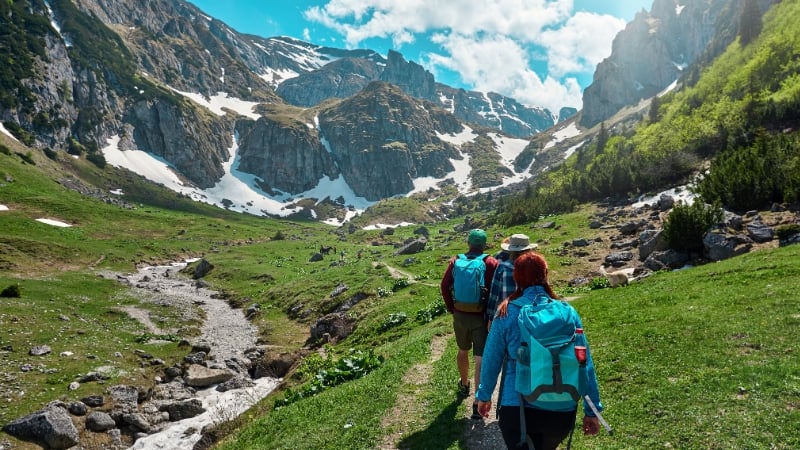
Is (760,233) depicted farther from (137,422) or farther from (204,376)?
(137,422)

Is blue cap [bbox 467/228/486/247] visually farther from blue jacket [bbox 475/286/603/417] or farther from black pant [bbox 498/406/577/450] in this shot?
black pant [bbox 498/406/577/450]

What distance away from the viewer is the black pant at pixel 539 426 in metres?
5.59

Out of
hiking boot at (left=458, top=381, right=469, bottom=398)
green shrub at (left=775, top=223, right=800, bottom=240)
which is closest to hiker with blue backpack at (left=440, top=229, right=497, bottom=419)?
hiking boot at (left=458, top=381, right=469, bottom=398)

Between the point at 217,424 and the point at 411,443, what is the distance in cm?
1344

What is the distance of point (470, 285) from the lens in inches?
444

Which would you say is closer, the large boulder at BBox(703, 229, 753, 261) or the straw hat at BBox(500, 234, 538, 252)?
the straw hat at BBox(500, 234, 538, 252)

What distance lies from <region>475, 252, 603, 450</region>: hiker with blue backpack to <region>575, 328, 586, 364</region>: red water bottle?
1cm

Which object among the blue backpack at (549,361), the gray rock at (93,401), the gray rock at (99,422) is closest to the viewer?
the blue backpack at (549,361)

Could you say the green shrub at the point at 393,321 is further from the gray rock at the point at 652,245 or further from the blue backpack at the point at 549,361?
the blue backpack at the point at 549,361

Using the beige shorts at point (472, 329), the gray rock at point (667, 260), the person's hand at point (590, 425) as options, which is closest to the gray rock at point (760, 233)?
the gray rock at point (667, 260)

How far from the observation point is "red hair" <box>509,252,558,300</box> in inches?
251

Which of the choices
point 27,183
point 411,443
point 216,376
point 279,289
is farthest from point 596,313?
point 27,183

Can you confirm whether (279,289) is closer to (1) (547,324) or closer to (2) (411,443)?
(2) (411,443)

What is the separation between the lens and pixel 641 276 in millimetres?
28375
